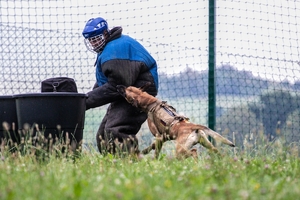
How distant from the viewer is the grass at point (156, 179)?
350 cm

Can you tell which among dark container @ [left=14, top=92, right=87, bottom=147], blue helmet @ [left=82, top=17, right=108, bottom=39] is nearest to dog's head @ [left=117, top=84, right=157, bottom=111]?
blue helmet @ [left=82, top=17, right=108, bottom=39]

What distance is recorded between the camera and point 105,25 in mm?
7805

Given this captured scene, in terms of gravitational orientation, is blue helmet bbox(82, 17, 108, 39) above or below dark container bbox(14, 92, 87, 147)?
above

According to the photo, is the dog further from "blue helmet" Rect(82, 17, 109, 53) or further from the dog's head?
"blue helmet" Rect(82, 17, 109, 53)

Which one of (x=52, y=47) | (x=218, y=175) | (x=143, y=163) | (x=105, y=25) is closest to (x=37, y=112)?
(x=143, y=163)

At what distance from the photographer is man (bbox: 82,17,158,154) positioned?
753 centimetres

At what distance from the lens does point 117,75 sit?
7504 millimetres

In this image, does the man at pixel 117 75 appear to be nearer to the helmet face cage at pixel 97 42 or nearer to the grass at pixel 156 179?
the helmet face cage at pixel 97 42

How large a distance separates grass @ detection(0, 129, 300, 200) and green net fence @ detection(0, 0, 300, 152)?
8.97 ft

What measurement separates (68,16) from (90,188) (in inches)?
233

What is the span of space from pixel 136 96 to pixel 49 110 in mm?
1351

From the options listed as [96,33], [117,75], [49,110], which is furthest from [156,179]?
[96,33]

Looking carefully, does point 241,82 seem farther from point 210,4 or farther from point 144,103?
point 144,103

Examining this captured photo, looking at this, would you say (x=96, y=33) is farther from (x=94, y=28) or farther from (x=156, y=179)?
(x=156, y=179)
